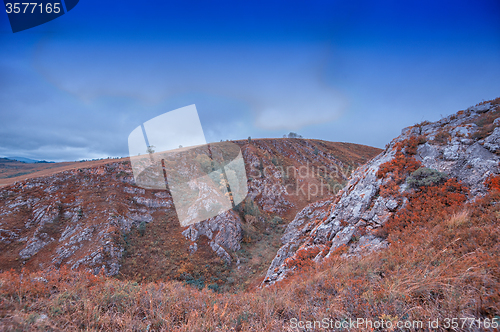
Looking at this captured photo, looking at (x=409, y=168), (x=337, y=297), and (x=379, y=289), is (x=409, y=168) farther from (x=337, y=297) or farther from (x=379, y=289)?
(x=337, y=297)

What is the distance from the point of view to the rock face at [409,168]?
21.1 ft

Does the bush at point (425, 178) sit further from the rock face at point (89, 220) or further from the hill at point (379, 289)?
the rock face at point (89, 220)

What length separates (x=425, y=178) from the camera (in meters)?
7.19

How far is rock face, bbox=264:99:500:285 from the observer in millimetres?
6438

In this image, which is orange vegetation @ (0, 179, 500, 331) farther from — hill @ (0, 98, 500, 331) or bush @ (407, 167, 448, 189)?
bush @ (407, 167, 448, 189)

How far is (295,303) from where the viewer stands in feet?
12.0

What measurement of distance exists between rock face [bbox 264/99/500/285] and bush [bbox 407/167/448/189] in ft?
1.01

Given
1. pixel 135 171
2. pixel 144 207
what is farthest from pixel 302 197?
pixel 135 171

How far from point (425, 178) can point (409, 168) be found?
1274 mm

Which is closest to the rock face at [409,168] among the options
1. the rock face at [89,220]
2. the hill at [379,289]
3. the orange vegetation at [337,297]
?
the hill at [379,289]

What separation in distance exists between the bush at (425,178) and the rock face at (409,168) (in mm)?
308

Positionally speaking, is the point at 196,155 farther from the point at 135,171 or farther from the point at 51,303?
the point at 51,303

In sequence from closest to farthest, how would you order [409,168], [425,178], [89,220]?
[425,178]
[409,168]
[89,220]

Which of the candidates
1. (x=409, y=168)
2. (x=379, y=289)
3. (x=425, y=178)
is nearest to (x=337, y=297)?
(x=379, y=289)
